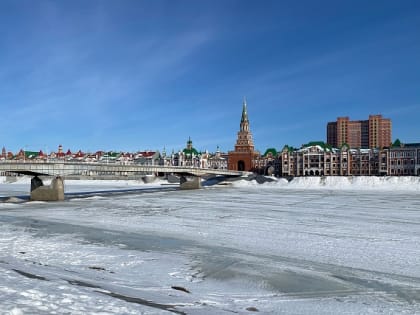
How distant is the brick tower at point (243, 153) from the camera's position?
141 meters

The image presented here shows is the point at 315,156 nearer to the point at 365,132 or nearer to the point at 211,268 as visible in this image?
the point at 365,132

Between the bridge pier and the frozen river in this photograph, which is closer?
the frozen river

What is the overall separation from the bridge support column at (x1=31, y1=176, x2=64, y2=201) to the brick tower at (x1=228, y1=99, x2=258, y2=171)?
102204 mm

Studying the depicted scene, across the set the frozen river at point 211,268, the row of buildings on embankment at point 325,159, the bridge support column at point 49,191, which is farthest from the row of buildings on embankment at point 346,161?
the frozen river at point 211,268

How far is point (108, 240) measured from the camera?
629 inches

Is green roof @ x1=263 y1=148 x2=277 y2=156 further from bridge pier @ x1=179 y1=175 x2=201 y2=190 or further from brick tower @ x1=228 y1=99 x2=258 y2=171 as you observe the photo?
bridge pier @ x1=179 y1=175 x2=201 y2=190

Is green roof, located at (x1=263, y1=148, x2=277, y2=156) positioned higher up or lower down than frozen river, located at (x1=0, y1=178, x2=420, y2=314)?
higher up

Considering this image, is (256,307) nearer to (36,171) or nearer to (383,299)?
(383,299)

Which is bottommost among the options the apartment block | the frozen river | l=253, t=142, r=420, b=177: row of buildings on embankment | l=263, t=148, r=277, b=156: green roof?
the frozen river

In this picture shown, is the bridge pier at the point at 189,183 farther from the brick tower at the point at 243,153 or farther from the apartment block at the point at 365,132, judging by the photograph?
the apartment block at the point at 365,132

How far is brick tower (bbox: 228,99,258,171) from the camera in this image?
14100 cm

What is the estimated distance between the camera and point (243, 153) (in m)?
142

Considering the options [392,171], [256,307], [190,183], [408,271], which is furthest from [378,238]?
[392,171]

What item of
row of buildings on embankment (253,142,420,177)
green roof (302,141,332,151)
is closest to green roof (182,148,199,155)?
row of buildings on embankment (253,142,420,177)
